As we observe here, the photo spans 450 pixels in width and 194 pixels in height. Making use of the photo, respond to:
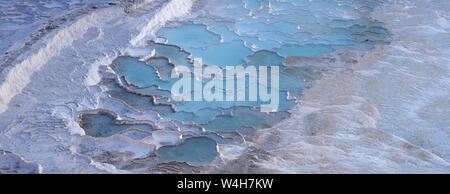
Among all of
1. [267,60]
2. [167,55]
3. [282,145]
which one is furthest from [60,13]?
[282,145]

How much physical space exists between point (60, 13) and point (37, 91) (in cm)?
127

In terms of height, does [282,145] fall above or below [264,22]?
below

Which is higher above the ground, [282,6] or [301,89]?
[282,6]

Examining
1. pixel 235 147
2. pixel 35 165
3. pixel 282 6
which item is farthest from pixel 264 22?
pixel 35 165

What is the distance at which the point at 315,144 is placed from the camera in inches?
108

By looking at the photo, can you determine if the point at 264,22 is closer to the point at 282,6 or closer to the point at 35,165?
the point at 282,6

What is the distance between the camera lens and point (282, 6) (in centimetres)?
517

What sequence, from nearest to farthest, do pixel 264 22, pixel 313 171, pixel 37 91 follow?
1. pixel 313 171
2. pixel 37 91
3. pixel 264 22

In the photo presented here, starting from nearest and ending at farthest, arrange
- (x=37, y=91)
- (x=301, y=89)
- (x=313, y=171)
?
(x=313, y=171)
(x=37, y=91)
(x=301, y=89)

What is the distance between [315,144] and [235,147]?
47 centimetres
